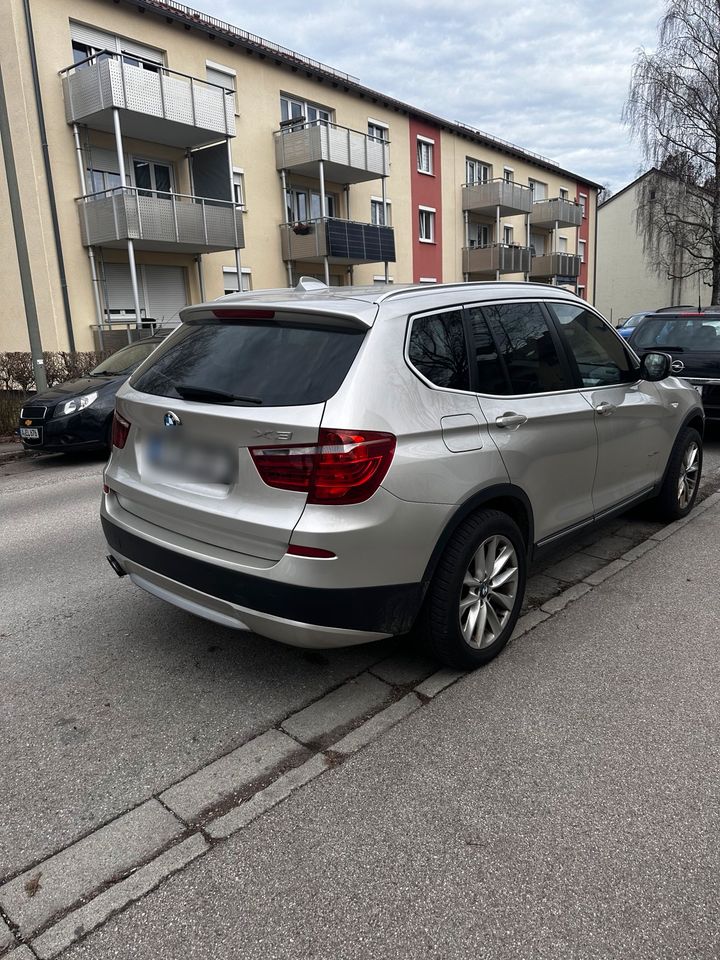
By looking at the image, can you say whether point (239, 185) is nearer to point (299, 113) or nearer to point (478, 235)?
point (299, 113)

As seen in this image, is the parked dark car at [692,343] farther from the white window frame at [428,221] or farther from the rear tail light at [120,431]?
the white window frame at [428,221]

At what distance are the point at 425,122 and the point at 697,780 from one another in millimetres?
31025

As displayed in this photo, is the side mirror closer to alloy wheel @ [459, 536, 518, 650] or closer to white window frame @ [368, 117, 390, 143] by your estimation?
alloy wheel @ [459, 536, 518, 650]

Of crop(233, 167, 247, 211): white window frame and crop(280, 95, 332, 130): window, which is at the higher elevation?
crop(280, 95, 332, 130): window

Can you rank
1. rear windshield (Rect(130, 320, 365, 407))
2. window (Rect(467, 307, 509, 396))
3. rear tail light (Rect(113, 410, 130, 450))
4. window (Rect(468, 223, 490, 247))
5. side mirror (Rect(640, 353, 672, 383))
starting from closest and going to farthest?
1. rear windshield (Rect(130, 320, 365, 407))
2. window (Rect(467, 307, 509, 396))
3. rear tail light (Rect(113, 410, 130, 450))
4. side mirror (Rect(640, 353, 672, 383))
5. window (Rect(468, 223, 490, 247))

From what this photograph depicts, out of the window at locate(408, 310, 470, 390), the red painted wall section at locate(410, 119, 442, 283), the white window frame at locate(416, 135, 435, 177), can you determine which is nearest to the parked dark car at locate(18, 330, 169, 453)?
the window at locate(408, 310, 470, 390)

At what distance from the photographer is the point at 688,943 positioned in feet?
6.13

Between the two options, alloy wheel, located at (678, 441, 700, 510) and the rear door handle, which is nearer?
the rear door handle

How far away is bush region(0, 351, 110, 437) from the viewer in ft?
36.4

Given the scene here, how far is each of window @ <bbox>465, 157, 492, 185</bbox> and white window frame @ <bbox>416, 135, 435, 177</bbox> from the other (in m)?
2.92

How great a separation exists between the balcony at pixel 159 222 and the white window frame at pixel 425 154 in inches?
486

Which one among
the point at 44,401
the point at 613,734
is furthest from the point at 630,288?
the point at 613,734

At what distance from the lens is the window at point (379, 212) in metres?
27.1

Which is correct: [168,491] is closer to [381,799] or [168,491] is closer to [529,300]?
[381,799]
